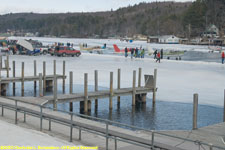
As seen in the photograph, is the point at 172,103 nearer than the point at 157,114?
No

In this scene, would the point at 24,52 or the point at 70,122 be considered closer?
the point at 70,122

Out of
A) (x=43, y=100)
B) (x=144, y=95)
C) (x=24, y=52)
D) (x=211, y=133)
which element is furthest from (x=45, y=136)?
(x=24, y=52)

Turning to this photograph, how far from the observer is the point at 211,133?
13062mm

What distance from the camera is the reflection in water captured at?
1828cm

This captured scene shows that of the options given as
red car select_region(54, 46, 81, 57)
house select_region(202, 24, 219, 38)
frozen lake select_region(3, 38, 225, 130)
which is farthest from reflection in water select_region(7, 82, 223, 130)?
house select_region(202, 24, 219, 38)

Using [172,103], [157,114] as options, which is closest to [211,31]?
[172,103]

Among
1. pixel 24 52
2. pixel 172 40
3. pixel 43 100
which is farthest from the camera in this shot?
pixel 172 40

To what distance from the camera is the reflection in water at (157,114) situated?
18281mm

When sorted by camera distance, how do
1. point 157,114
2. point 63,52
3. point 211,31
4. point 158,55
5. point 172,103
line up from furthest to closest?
point 211,31 → point 63,52 → point 158,55 → point 172,103 → point 157,114

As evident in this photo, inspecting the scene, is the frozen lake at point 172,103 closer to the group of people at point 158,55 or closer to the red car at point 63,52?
the group of people at point 158,55

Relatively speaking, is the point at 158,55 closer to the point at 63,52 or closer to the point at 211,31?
the point at 63,52

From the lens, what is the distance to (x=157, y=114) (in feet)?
66.6

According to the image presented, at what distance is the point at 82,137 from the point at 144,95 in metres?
12.7

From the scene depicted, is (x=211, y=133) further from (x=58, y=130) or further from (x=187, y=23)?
(x=187, y=23)
